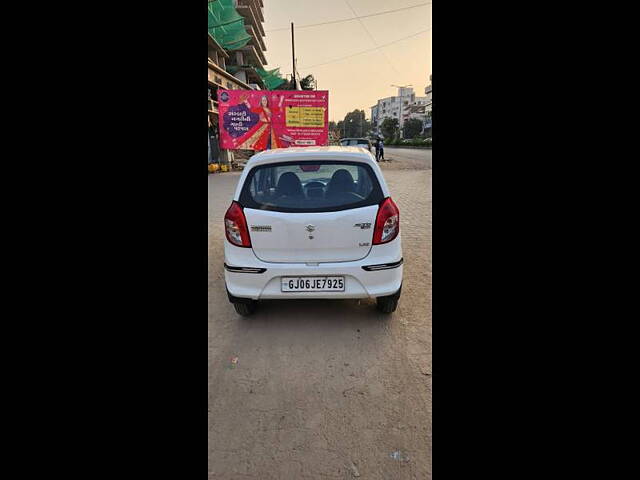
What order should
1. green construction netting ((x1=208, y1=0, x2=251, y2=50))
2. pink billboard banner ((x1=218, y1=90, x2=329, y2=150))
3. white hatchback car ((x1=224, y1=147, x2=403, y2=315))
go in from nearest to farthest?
1. white hatchback car ((x1=224, y1=147, x2=403, y2=315))
2. pink billboard banner ((x1=218, y1=90, x2=329, y2=150))
3. green construction netting ((x1=208, y1=0, x2=251, y2=50))

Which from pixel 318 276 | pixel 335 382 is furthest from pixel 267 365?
pixel 318 276

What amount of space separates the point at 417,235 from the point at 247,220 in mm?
3964

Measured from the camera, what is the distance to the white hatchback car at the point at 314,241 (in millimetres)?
2783

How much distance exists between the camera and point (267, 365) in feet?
8.47

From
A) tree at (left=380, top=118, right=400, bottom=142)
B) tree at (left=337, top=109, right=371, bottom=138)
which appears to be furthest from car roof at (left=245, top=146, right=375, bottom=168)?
tree at (left=337, top=109, right=371, bottom=138)

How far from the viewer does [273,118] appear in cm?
1253

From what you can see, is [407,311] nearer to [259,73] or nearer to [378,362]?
A: [378,362]

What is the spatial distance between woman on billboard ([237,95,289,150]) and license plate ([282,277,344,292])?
10520 millimetres

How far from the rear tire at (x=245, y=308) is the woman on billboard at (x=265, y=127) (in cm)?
A: 1014

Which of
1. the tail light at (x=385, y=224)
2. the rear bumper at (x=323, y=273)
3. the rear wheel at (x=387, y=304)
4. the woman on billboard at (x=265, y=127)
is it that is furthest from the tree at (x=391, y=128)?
the rear bumper at (x=323, y=273)

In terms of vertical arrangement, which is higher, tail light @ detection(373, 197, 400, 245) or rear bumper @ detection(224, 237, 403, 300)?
tail light @ detection(373, 197, 400, 245)

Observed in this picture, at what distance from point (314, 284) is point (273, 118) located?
430 inches

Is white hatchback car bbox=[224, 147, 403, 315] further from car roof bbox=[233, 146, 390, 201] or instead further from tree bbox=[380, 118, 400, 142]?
tree bbox=[380, 118, 400, 142]

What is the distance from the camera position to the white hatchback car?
9.13ft
